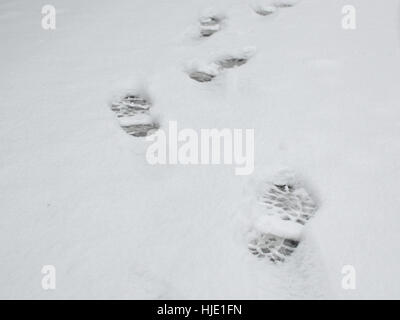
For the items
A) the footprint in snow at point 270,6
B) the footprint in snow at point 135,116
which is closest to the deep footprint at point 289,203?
the footprint in snow at point 135,116

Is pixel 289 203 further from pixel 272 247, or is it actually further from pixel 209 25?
pixel 209 25

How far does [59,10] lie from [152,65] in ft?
4.18

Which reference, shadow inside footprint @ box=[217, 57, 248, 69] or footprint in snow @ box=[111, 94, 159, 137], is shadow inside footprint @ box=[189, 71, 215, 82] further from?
footprint in snow @ box=[111, 94, 159, 137]

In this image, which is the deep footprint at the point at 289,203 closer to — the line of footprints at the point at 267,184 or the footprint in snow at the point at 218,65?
the line of footprints at the point at 267,184

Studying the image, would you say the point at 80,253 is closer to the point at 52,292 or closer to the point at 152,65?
the point at 52,292

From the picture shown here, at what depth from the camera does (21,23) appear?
2.62 metres

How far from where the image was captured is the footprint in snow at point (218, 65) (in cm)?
208

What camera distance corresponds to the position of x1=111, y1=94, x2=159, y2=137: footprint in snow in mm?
1693

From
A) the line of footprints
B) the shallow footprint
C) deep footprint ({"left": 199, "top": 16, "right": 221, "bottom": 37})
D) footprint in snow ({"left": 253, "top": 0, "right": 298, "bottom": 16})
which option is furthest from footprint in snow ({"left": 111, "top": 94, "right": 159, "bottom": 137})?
the shallow footprint

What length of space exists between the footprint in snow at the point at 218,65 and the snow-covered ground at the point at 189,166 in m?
0.05

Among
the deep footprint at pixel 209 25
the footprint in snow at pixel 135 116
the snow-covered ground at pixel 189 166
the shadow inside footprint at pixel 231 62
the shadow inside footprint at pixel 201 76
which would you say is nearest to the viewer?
the snow-covered ground at pixel 189 166

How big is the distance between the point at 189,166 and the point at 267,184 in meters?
0.32

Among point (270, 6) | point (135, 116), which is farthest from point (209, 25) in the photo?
point (135, 116)

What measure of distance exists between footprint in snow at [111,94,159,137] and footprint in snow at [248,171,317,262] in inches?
24.5
